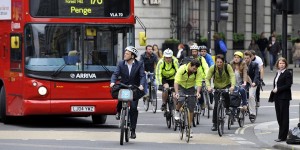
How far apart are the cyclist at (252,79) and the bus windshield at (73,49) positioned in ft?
12.2

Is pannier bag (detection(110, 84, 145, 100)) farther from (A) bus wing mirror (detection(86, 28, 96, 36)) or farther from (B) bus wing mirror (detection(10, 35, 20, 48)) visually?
(B) bus wing mirror (detection(10, 35, 20, 48))

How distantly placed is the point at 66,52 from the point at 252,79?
5310 millimetres

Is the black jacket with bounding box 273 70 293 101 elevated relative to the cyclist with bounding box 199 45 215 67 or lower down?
lower down

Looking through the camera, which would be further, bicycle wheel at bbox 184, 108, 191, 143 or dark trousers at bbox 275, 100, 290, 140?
bicycle wheel at bbox 184, 108, 191, 143

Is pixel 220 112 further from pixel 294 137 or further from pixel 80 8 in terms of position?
pixel 80 8

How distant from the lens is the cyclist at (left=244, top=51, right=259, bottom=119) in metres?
23.6

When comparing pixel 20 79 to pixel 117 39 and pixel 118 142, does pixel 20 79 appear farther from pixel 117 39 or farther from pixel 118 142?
pixel 118 142

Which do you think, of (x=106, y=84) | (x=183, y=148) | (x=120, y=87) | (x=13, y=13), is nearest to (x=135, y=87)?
(x=120, y=87)

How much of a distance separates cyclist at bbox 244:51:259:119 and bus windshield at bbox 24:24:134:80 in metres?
3.71

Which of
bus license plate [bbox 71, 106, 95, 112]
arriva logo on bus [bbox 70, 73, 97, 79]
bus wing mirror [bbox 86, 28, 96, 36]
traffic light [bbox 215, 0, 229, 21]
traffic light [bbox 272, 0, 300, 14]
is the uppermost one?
traffic light [bbox 215, 0, 229, 21]

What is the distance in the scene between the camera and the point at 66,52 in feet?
68.1

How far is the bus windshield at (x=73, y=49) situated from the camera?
2062 centimetres

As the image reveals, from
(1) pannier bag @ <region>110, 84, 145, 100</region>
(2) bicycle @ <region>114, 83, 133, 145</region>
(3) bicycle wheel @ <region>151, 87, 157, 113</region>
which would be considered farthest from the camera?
(3) bicycle wheel @ <region>151, 87, 157, 113</region>

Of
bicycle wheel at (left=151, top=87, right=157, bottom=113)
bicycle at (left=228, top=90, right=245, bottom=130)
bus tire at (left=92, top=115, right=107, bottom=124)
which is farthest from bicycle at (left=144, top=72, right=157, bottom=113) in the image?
bicycle at (left=228, top=90, right=245, bottom=130)
